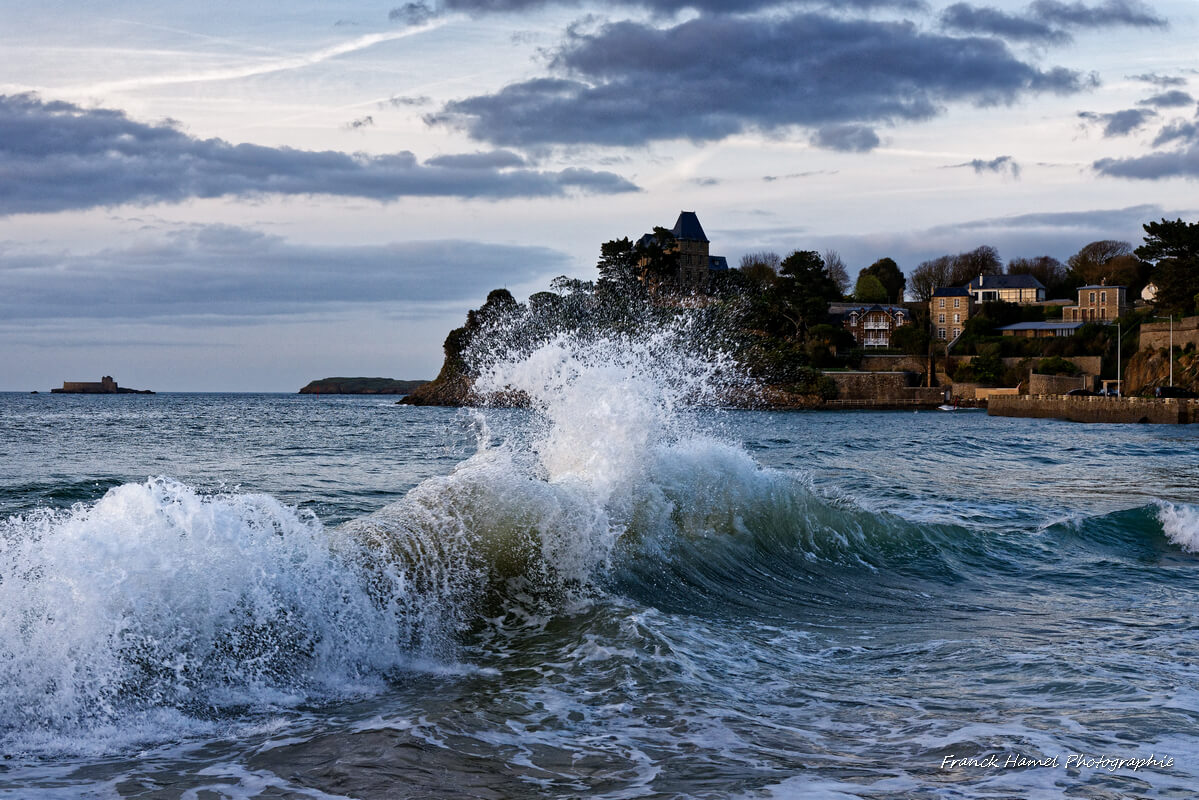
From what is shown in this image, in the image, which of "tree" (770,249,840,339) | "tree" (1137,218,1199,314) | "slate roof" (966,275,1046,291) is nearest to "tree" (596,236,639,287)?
"tree" (770,249,840,339)

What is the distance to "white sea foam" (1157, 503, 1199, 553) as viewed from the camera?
11.6 meters

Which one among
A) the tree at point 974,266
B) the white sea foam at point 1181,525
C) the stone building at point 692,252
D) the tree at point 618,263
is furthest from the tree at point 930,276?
the white sea foam at point 1181,525

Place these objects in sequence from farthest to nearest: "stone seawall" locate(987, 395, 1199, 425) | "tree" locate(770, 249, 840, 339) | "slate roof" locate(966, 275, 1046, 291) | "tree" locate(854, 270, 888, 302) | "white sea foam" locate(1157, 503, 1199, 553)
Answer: "tree" locate(854, 270, 888, 302) → "slate roof" locate(966, 275, 1046, 291) → "tree" locate(770, 249, 840, 339) → "stone seawall" locate(987, 395, 1199, 425) → "white sea foam" locate(1157, 503, 1199, 553)

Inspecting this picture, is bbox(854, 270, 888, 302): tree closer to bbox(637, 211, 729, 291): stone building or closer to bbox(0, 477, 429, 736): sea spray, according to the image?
bbox(637, 211, 729, 291): stone building

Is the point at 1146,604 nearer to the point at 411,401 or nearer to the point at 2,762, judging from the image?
the point at 2,762

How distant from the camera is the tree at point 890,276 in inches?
5153

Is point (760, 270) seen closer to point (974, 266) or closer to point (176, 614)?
point (974, 266)

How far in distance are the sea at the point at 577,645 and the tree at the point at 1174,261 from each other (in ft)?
234

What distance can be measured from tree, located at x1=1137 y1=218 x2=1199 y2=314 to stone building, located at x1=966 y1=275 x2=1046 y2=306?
34.7 metres

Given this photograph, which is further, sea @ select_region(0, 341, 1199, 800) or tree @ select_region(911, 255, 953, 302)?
tree @ select_region(911, 255, 953, 302)

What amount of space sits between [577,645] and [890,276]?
441ft

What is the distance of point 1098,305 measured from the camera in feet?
335

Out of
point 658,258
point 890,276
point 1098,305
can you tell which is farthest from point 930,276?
point 658,258

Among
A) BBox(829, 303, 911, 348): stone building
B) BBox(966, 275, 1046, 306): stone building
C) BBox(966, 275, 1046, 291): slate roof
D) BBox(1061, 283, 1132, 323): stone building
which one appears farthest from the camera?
BBox(966, 275, 1046, 291): slate roof
